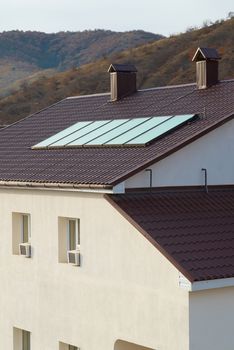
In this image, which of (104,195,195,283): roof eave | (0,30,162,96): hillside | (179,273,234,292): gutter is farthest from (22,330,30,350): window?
(0,30,162,96): hillside

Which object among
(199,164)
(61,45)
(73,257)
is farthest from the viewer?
(61,45)

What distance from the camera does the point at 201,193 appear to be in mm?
18812

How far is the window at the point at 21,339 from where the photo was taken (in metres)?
21.1

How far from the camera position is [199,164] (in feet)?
61.8

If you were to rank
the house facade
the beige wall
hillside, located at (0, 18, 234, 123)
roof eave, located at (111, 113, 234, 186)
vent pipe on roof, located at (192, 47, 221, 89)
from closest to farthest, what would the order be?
the house facade → the beige wall → roof eave, located at (111, 113, 234, 186) → vent pipe on roof, located at (192, 47, 221, 89) → hillside, located at (0, 18, 234, 123)

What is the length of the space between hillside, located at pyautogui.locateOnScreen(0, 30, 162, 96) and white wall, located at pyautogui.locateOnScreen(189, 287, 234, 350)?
109247 mm

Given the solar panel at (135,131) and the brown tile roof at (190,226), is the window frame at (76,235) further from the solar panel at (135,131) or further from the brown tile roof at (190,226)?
the solar panel at (135,131)

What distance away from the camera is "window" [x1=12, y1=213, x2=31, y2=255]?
69.7 ft

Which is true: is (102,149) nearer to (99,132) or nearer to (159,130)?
(99,132)

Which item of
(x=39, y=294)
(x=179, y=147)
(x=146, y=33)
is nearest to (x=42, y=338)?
(x=39, y=294)

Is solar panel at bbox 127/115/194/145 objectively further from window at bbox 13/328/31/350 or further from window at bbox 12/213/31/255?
window at bbox 13/328/31/350

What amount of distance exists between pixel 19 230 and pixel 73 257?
114 inches

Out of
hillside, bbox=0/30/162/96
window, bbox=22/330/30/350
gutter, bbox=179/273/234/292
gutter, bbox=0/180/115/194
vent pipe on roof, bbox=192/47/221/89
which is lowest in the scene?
window, bbox=22/330/30/350

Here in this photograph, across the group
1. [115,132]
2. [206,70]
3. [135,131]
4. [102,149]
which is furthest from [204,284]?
[206,70]
